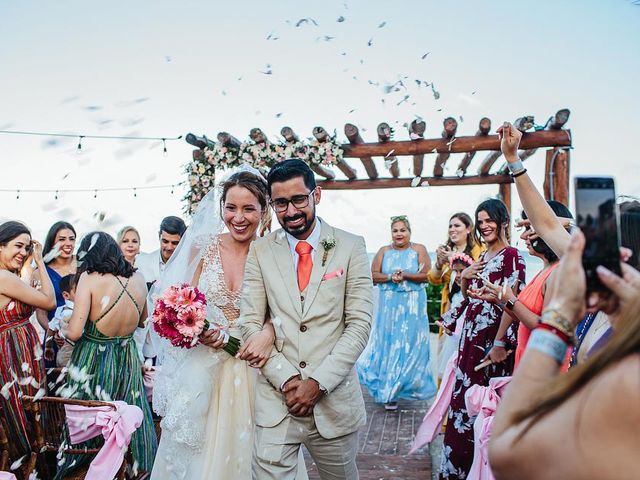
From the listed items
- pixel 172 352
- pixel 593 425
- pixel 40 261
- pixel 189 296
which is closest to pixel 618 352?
pixel 593 425

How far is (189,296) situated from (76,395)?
1732 mm

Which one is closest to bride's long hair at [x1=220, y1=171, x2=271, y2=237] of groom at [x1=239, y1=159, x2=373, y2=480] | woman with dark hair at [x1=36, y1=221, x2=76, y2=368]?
groom at [x1=239, y1=159, x2=373, y2=480]

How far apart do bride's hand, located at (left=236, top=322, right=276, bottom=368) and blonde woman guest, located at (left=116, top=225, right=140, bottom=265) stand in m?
4.32

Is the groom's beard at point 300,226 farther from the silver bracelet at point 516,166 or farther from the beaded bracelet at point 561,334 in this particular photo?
the beaded bracelet at point 561,334

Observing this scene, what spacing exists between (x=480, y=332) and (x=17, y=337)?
3540 mm

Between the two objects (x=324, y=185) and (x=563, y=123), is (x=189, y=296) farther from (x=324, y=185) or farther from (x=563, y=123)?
(x=324, y=185)

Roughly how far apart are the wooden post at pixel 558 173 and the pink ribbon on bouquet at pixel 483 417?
4381 millimetres

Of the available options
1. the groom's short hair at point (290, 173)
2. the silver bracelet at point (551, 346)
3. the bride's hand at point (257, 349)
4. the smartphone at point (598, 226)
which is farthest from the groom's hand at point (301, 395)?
the smartphone at point (598, 226)

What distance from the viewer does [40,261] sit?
465 cm

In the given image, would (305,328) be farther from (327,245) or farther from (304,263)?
(327,245)

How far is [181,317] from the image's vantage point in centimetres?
312

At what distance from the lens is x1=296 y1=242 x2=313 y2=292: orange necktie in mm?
3016

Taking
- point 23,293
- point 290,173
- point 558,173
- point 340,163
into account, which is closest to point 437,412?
point 290,173

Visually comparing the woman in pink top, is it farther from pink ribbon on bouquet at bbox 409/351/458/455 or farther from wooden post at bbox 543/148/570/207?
wooden post at bbox 543/148/570/207
